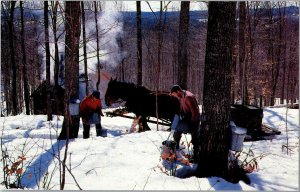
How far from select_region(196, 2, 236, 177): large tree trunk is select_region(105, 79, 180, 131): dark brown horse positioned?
543 centimetres

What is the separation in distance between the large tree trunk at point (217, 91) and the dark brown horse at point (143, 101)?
543cm

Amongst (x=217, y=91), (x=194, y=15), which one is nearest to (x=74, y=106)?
(x=217, y=91)

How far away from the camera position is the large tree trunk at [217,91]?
5074 millimetres

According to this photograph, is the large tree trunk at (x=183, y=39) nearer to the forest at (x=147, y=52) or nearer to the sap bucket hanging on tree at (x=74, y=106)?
the sap bucket hanging on tree at (x=74, y=106)

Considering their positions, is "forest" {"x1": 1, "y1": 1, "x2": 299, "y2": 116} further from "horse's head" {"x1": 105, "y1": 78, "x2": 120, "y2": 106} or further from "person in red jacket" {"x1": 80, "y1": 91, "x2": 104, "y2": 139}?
"person in red jacket" {"x1": 80, "y1": 91, "x2": 104, "y2": 139}

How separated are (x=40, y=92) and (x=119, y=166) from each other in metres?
18.6

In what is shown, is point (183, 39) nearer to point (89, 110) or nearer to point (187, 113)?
point (89, 110)

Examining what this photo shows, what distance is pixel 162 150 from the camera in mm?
6305

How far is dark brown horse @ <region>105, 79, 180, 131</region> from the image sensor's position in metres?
10.9

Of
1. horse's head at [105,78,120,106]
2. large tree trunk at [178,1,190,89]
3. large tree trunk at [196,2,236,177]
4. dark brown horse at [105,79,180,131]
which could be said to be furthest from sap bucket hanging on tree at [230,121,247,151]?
large tree trunk at [178,1,190,89]

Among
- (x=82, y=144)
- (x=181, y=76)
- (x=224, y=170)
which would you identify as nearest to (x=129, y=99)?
(x=181, y=76)

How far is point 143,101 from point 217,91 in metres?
6.07

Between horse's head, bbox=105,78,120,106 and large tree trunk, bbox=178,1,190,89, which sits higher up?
large tree trunk, bbox=178,1,190,89

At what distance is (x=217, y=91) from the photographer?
16.9 feet
